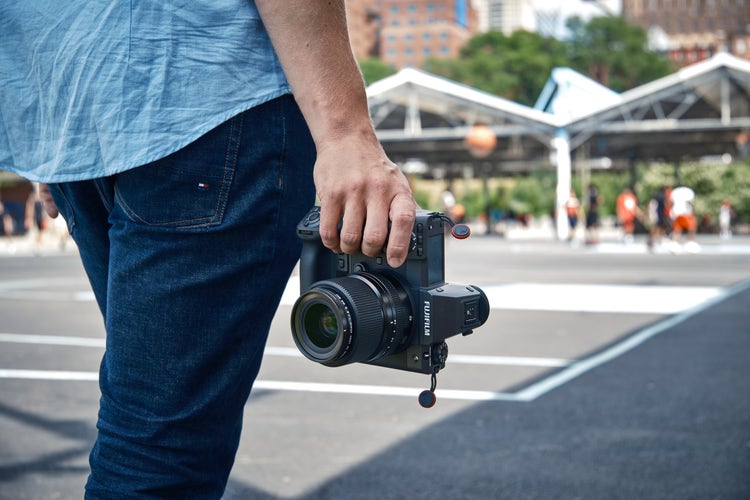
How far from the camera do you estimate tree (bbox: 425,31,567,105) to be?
7231cm

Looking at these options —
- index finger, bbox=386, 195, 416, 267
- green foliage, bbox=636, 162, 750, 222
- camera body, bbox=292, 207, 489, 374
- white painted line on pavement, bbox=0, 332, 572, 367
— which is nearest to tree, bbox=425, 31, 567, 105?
green foliage, bbox=636, 162, 750, 222

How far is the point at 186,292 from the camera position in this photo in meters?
1.32

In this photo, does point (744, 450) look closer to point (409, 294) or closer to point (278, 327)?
point (409, 294)

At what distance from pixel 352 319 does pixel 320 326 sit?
0.38 ft

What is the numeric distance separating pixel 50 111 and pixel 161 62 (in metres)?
0.20

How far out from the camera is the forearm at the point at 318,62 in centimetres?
131

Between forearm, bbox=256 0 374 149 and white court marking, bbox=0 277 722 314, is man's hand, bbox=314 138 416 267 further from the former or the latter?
white court marking, bbox=0 277 722 314

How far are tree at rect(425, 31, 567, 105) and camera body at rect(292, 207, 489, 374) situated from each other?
70146 mm

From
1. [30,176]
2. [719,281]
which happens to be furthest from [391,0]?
[30,176]

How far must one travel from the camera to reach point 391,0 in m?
149

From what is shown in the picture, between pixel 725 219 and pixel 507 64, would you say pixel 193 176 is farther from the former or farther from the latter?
pixel 507 64

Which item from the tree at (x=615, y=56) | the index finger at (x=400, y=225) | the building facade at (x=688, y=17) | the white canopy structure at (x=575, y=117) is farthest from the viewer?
the building facade at (x=688, y=17)

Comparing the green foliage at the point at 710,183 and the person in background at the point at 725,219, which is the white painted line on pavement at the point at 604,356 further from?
the green foliage at the point at 710,183

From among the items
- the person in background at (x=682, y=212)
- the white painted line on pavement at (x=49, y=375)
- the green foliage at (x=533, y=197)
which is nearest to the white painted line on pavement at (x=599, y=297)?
the white painted line on pavement at (x=49, y=375)
